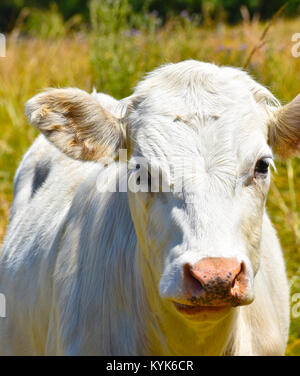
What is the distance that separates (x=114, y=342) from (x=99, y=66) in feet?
14.7

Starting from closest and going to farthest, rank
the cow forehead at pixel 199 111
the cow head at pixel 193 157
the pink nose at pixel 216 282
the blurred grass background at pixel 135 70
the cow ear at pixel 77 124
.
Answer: the pink nose at pixel 216 282
the cow head at pixel 193 157
the cow forehead at pixel 199 111
the cow ear at pixel 77 124
the blurred grass background at pixel 135 70

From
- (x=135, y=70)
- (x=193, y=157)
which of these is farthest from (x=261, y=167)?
(x=135, y=70)

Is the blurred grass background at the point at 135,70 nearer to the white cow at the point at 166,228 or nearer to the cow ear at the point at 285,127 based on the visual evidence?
the white cow at the point at 166,228

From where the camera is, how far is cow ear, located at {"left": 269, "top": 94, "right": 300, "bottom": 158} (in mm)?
2941

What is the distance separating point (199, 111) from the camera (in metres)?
2.70

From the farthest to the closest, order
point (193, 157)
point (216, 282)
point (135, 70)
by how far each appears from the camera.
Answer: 1. point (135, 70)
2. point (193, 157)
3. point (216, 282)

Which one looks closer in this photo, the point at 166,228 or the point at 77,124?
the point at 166,228

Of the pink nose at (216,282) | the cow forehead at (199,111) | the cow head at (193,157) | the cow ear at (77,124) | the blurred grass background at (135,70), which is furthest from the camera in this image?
the blurred grass background at (135,70)

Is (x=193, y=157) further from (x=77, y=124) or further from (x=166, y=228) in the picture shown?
(x=77, y=124)

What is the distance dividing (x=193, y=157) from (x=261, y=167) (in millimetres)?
287

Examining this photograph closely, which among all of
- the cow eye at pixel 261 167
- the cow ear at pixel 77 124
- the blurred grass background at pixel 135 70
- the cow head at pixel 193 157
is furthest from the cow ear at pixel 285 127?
A: the blurred grass background at pixel 135 70

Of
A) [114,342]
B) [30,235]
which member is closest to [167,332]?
[114,342]

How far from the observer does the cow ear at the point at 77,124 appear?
9.61 ft
